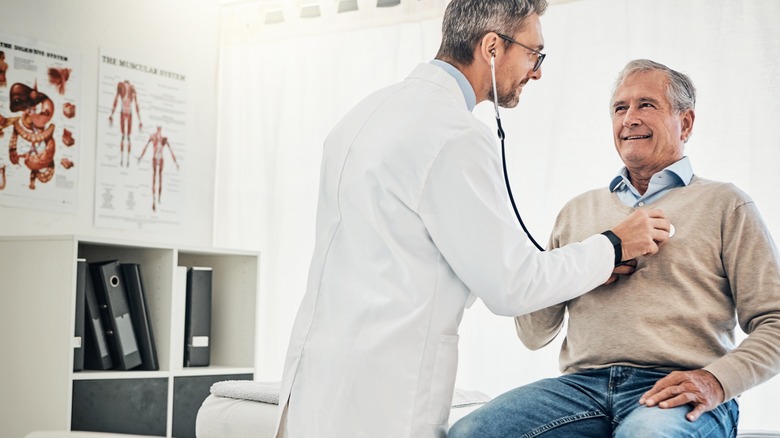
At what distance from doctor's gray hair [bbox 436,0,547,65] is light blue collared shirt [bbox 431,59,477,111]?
37 millimetres

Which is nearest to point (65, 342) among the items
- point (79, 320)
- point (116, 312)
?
point (79, 320)

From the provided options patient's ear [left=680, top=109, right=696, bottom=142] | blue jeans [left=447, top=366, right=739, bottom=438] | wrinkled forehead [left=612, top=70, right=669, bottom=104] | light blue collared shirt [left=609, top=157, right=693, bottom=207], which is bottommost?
blue jeans [left=447, top=366, right=739, bottom=438]

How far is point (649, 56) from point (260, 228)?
1646 mm

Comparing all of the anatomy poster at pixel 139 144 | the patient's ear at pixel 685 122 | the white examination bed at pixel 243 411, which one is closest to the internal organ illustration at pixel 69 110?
the anatomy poster at pixel 139 144

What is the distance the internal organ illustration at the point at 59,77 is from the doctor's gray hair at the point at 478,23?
73.8 inches

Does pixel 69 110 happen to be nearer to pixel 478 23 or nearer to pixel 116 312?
pixel 116 312

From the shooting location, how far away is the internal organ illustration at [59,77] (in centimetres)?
307

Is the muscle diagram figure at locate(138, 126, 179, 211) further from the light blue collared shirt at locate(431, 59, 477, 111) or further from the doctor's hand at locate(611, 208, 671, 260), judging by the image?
the doctor's hand at locate(611, 208, 671, 260)

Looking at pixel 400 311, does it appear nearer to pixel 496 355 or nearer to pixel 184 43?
pixel 496 355

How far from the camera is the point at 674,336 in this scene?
161 centimetres

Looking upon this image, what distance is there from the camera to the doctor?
4.71 feet

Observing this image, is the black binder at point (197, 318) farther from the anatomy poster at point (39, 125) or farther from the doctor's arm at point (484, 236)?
the doctor's arm at point (484, 236)

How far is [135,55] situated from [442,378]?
2.35m

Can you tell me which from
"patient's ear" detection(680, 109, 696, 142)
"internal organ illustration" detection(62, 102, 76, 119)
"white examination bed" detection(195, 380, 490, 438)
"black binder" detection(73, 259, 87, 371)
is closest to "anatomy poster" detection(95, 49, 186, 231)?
"internal organ illustration" detection(62, 102, 76, 119)
